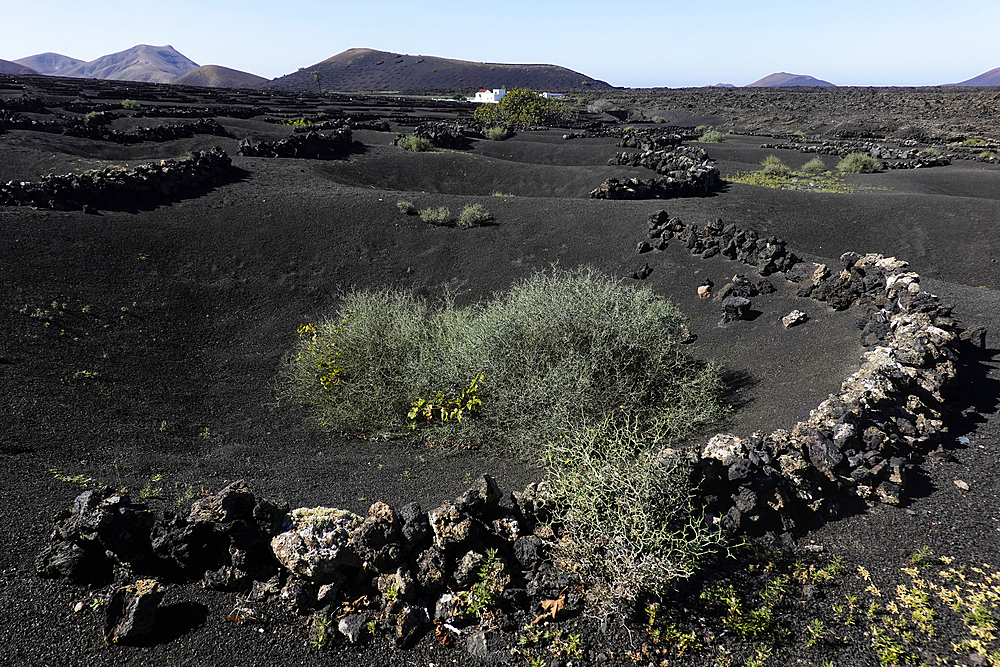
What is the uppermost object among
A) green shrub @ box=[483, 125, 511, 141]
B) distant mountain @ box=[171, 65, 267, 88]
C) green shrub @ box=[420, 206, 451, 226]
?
distant mountain @ box=[171, 65, 267, 88]

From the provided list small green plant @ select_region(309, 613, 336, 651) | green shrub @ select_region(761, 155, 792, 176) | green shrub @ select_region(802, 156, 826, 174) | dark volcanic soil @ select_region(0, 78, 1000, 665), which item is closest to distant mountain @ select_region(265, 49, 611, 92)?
green shrub @ select_region(761, 155, 792, 176)

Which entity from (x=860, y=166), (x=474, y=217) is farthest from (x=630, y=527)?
(x=860, y=166)

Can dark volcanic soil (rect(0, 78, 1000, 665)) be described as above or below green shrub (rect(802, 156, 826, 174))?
below

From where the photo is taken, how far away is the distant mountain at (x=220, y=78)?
5940 inches

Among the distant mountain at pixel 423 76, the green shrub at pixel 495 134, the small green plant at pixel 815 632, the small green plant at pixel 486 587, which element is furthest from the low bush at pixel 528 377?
the distant mountain at pixel 423 76

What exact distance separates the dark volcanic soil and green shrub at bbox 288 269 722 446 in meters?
0.44

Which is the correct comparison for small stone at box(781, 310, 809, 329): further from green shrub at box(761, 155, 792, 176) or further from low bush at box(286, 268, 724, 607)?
green shrub at box(761, 155, 792, 176)

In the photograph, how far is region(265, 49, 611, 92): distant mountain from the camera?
140 metres

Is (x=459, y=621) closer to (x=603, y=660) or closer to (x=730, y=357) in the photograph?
(x=603, y=660)

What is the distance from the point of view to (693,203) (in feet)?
50.6

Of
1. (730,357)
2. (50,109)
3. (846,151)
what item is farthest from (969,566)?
(50,109)

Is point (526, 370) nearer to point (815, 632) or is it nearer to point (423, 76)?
point (815, 632)

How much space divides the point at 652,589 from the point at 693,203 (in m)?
14.1

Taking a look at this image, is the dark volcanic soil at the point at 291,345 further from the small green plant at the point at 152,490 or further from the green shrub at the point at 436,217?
the green shrub at the point at 436,217
